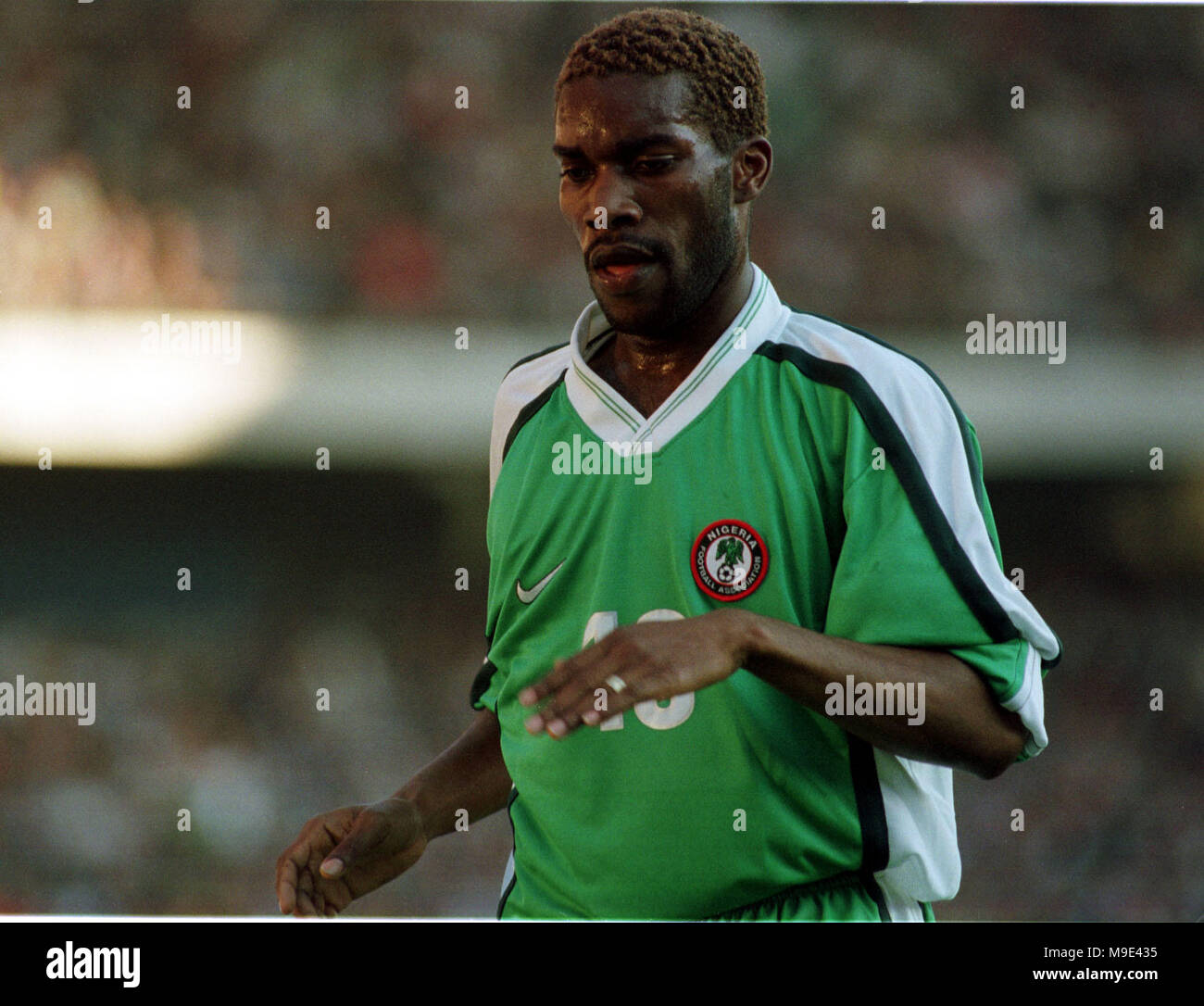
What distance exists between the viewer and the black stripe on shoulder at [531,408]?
994mm

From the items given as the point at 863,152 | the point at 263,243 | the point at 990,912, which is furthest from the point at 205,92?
the point at 990,912

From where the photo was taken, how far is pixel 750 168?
93 centimetres

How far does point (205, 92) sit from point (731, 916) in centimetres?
79

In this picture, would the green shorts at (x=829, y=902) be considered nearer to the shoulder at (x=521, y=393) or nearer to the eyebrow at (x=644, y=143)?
the shoulder at (x=521, y=393)

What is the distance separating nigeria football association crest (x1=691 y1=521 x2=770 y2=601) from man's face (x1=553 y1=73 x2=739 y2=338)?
0.52 ft

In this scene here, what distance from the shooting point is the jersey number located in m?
0.89

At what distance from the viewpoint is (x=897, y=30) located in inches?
42.6

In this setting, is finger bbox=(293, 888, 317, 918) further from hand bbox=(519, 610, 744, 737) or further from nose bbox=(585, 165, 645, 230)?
nose bbox=(585, 165, 645, 230)

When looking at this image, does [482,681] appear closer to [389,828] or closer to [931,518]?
[389,828]

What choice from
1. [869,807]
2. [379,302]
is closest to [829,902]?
[869,807]

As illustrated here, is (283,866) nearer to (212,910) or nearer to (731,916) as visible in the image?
(212,910)

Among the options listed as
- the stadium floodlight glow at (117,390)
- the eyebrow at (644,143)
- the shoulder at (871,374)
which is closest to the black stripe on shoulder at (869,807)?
the shoulder at (871,374)

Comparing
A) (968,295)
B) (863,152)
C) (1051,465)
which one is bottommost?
(1051,465)
